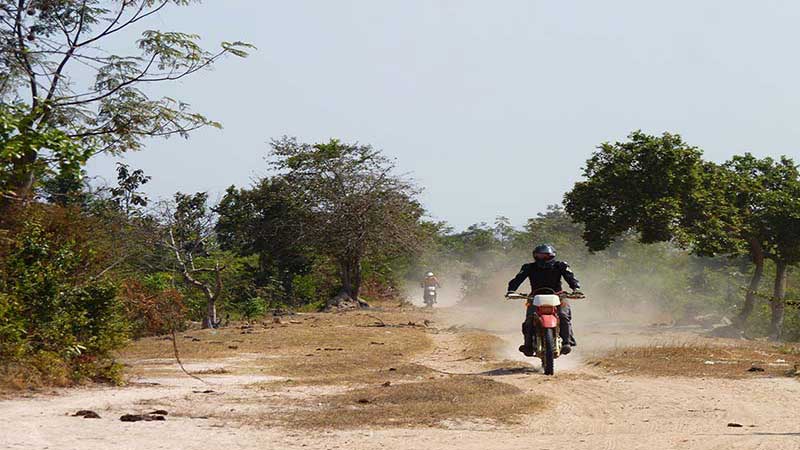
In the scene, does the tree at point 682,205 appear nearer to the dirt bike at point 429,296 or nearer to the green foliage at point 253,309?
the green foliage at point 253,309

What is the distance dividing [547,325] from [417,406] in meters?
4.06

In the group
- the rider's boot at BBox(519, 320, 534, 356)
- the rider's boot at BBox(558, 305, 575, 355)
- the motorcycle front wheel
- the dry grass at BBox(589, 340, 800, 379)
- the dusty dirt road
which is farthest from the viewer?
the rider's boot at BBox(519, 320, 534, 356)

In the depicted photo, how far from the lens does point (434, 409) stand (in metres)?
9.48

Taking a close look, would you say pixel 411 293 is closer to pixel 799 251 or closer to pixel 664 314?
pixel 664 314

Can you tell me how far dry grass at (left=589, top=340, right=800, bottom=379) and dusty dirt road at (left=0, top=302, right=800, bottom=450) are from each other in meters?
0.44

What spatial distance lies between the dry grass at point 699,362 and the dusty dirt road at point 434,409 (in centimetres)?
44

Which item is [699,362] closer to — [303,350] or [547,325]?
[547,325]

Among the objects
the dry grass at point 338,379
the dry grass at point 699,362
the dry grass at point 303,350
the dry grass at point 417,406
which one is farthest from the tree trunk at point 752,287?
the dry grass at point 417,406

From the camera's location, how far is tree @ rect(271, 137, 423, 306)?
3766 centimetres

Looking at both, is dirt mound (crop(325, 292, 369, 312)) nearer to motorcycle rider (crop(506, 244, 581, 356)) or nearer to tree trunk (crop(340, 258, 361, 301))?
tree trunk (crop(340, 258, 361, 301))

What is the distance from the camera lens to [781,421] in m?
8.56

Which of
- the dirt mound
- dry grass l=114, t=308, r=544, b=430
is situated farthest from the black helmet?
the dirt mound

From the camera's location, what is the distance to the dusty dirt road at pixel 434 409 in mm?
7559

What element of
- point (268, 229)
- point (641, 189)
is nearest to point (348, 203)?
point (268, 229)
